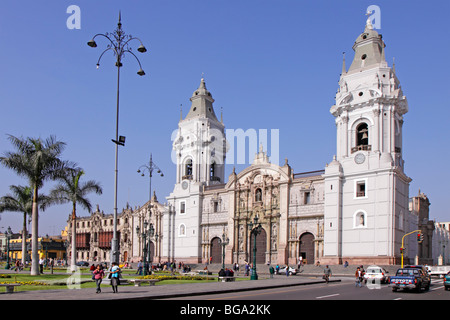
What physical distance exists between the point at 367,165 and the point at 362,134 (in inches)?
183

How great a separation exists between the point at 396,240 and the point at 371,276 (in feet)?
59.2

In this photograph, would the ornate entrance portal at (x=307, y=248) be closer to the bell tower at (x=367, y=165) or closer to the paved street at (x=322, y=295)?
the bell tower at (x=367, y=165)

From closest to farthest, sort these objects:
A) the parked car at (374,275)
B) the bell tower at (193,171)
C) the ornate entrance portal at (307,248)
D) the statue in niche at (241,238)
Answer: the parked car at (374,275) → the ornate entrance portal at (307,248) → the statue in niche at (241,238) → the bell tower at (193,171)

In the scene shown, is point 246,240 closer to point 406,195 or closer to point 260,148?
point 260,148

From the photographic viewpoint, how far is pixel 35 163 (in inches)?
1342

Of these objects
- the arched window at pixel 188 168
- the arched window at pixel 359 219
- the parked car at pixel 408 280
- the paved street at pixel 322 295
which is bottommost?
the paved street at pixel 322 295

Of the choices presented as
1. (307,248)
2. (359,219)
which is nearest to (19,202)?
(307,248)

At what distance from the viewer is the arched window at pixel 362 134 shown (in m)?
51.9

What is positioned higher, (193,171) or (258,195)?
(193,171)

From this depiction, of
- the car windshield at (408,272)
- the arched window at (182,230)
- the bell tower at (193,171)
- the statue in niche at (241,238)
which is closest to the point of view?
the car windshield at (408,272)

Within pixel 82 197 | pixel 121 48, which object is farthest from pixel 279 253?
pixel 121 48

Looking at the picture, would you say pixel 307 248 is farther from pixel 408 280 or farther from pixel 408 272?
pixel 408 280

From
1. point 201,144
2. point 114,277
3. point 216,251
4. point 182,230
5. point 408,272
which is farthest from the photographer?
point 182,230

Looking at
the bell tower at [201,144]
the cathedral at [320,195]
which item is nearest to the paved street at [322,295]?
the cathedral at [320,195]
